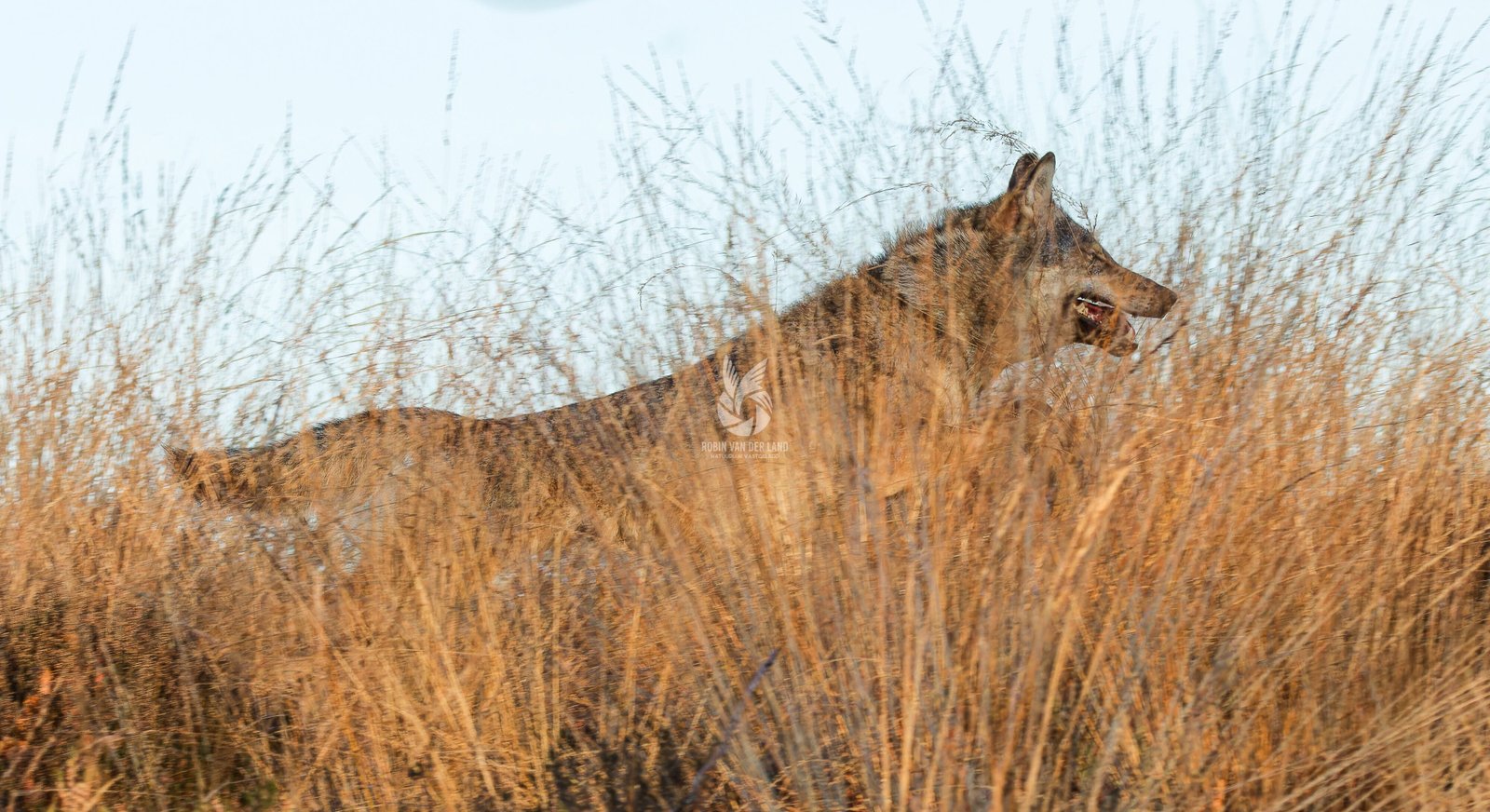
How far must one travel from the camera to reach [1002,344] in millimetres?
4543

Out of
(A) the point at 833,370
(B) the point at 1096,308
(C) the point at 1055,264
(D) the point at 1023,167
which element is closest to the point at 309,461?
(A) the point at 833,370

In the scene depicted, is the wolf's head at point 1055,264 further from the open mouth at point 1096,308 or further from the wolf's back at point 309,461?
the wolf's back at point 309,461

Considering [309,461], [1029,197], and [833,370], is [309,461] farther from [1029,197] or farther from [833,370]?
[1029,197]

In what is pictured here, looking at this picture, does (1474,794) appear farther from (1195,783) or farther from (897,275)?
(897,275)

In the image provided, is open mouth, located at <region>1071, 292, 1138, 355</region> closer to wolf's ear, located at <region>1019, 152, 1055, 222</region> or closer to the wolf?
the wolf

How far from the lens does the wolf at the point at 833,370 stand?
163 inches

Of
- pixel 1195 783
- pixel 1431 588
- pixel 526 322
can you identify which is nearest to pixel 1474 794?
pixel 1195 783

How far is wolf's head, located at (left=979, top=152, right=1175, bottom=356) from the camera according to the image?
4980 mm

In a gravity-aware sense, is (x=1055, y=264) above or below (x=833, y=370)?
above

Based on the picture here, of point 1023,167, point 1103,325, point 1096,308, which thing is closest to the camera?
point 1103,325

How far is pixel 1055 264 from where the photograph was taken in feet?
18.0

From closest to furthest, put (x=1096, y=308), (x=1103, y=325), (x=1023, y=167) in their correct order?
(x=1103, y=325) < (x=1023, y=167) < (x=1096, y=308)

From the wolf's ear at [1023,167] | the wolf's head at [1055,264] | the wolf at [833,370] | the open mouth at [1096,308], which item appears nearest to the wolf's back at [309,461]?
the wolf at [833,370]

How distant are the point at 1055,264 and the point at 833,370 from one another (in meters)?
1.62
